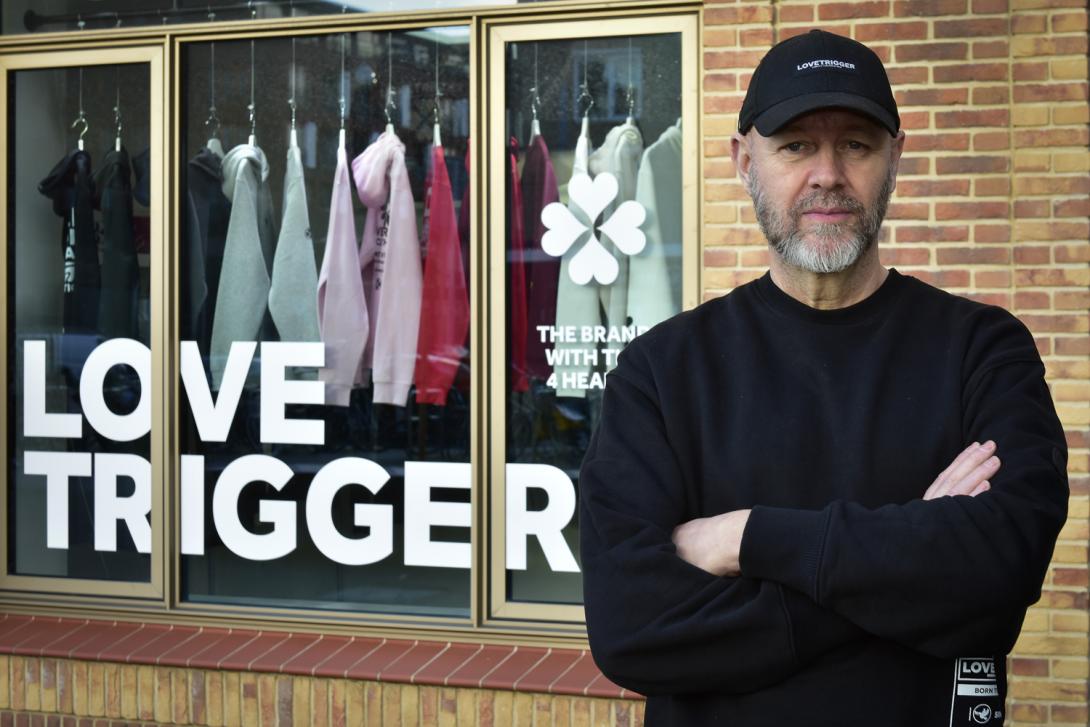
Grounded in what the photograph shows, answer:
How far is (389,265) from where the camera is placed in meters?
5.11

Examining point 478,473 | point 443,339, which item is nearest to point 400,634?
point 478,473

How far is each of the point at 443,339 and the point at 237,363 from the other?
0.92m

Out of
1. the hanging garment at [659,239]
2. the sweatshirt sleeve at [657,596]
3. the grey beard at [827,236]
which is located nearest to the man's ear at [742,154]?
the grey beard at [827,236]

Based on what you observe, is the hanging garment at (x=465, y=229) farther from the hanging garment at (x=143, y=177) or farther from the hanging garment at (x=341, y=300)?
the hanging garment at (x=143, y=177)

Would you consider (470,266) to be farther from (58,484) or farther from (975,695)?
(975,695)

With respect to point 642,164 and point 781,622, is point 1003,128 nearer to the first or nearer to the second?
point 642,164

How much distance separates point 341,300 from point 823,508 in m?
3.45

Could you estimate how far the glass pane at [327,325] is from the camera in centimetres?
504

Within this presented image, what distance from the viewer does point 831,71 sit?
2043 mm

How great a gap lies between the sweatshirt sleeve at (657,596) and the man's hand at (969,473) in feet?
0.89

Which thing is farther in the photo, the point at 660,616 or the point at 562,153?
the point at 562,153

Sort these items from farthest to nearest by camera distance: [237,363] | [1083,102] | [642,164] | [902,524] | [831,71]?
[237,363] < [642,164] < [1083,102] < [831,71] < [902,524]

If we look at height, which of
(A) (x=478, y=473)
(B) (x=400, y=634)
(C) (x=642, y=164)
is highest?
(C) (x=642, y=164)

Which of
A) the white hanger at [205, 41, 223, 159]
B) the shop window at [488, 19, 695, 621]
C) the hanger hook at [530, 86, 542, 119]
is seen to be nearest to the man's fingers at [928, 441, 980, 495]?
the shop window at [488, 19, 695, 621]
